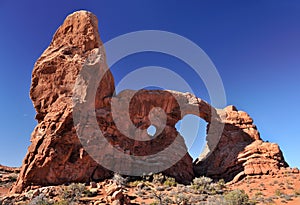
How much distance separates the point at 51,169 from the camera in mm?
18625

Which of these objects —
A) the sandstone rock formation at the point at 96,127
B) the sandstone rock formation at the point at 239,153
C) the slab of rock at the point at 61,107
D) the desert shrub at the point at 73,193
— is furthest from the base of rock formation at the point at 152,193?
the sandstone rock formation at the point at 239,153

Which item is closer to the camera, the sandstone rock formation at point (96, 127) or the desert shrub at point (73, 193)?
the desert shrub at point (73, 193)

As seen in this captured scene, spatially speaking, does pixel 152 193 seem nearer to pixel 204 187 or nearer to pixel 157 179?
pixel 157 179

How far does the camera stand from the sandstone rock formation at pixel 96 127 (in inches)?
767

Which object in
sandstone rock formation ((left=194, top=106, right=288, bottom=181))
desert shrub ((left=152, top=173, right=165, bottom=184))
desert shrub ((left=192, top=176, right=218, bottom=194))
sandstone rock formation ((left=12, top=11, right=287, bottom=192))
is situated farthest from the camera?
sandstone rock formation ((left=194, top=106, right=288, bottom=181))

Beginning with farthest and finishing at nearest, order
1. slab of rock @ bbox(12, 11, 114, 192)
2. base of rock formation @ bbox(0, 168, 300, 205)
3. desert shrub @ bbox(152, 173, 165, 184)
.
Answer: desert shrub @ bbox(152, 173, 165, 184) < slab of rock @ bbox(12, 11, 114, 192) < base of rock formation @ bbox(0, 168, 300, 205)

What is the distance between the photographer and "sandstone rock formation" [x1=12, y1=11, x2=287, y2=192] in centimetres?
1948

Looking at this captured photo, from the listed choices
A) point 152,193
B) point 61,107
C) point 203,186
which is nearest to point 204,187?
point 203,186

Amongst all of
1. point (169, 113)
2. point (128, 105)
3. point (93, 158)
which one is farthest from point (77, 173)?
point (169, 113)

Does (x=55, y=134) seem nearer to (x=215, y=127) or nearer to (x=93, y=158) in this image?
(x=93, y=158)

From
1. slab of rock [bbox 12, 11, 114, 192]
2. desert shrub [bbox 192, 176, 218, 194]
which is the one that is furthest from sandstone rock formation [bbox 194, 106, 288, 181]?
slab of rock [bbox 12, 11, 114, 192]

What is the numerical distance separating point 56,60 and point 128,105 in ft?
28.2

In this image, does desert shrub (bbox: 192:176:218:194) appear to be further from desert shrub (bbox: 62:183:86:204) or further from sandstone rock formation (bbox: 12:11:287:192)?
desert shrub (bbox: 62:183:86:204)

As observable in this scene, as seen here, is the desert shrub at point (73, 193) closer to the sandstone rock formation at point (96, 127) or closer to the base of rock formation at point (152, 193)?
the base of rock formation at point (152, 193)
